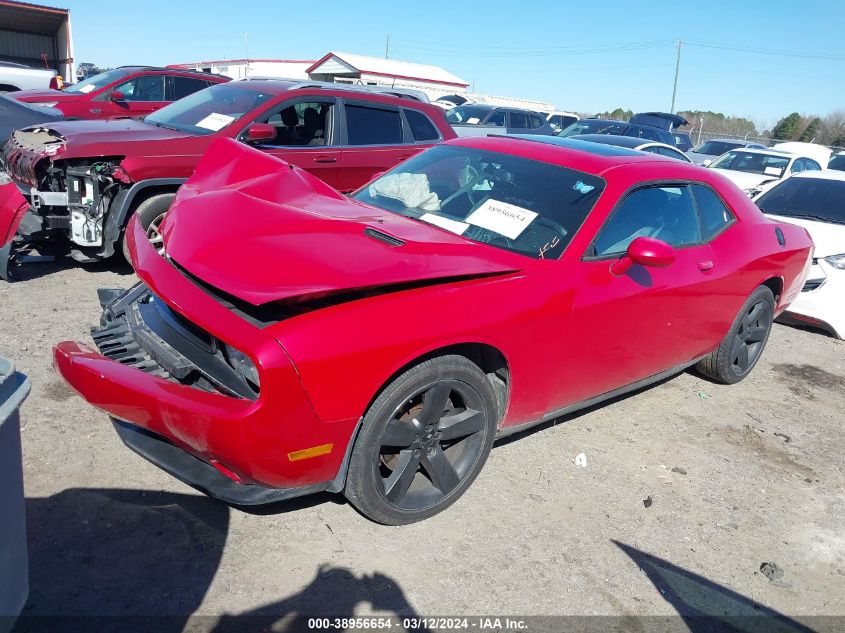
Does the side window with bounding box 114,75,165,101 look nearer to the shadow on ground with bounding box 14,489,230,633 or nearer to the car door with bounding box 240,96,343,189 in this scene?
the car door with bounding box 240,96,343,189

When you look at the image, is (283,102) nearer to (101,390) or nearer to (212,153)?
(212,153)

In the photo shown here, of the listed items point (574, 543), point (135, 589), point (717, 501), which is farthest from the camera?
point (717, 501)

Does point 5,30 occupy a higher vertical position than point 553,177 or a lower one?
higher

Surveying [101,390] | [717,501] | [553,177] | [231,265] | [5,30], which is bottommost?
[717,501]

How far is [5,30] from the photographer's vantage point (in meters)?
24.6

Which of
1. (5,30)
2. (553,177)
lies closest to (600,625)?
(553,177)

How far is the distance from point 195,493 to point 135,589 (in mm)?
644

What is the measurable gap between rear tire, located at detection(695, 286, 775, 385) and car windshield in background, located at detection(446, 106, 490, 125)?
43.9 ft

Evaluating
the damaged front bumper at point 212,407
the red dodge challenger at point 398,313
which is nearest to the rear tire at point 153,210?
the red dodge challenger at point 398,313

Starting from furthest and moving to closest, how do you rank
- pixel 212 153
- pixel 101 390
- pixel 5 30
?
pixel 5 30, pixel 212 153, pixel 101 390

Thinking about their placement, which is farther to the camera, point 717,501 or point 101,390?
point 717,501

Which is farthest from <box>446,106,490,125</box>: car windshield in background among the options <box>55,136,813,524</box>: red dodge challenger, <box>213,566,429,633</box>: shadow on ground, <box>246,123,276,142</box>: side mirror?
<box>213,566,429,633</box>: shadow on ground

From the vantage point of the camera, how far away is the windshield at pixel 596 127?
16500 millimetres

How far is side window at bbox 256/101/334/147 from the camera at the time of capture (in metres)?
6.46
